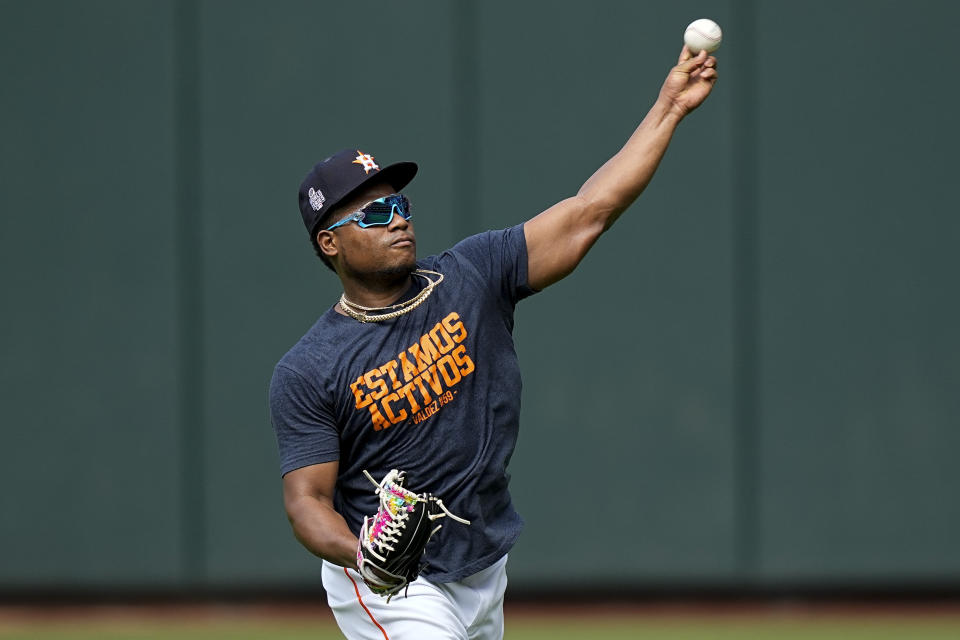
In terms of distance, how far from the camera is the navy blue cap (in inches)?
170

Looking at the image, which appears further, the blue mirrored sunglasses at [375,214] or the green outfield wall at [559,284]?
the green outfield wall at [559,284]

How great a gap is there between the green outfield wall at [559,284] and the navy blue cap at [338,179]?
3898mm

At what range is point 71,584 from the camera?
27.7 feet

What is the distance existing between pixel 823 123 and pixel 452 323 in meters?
4.62

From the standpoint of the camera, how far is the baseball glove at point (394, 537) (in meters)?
3.82

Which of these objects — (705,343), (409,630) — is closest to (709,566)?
(705,343)

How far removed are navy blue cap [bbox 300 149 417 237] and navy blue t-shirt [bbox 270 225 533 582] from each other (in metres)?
0.35

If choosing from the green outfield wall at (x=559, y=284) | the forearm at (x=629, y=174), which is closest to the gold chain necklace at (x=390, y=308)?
the forearm at (x=629, y=174)

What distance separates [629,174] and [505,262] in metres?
0.49

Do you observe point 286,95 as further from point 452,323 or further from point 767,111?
point 452,323

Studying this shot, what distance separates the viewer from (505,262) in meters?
4.46

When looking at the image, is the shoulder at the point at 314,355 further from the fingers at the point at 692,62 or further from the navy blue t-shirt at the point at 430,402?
the fingers at the point at 692,62

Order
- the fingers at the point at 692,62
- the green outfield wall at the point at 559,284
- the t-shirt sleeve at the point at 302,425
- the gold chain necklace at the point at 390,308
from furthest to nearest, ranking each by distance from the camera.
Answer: the green outfield wall at the point at 559,284 → the fingers at the point at 692,62 → the gold chain necklace at the point at 390,308 → the t-shirt sleeve at the point at 302,425

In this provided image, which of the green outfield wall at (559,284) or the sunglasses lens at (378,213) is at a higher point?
the sunglasses lens at (378,213)
